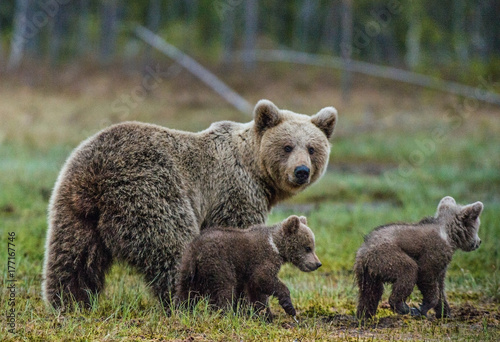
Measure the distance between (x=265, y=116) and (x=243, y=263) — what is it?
176 centimetres

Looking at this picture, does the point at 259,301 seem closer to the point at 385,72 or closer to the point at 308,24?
the point at 385,72

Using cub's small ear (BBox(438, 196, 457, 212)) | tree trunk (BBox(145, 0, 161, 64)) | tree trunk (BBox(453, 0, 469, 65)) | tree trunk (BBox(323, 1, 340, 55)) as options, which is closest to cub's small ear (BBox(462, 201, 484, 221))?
cub's small ear (BBox(438, 196, 457, 212))

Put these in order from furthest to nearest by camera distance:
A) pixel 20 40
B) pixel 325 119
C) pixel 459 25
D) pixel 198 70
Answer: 1. pixel 459 25
2. pixel 20 40
3. pixel 198 70
4. pixel 325 119

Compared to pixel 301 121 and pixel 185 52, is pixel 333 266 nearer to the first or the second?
pixel 301 121

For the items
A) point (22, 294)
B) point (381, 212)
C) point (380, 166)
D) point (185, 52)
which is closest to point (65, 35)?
point (185, 52)

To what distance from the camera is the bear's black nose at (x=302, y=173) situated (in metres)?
6.28

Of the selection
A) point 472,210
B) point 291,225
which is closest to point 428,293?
point 472,210

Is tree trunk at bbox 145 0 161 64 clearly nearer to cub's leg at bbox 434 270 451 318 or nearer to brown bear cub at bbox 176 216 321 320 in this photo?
brown bear cub at bbox 176 216 321 320

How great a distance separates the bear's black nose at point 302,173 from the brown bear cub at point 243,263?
2.01 feet

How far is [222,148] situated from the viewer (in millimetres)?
6754

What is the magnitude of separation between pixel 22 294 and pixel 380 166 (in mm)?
13372

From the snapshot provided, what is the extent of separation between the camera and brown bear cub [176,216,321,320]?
561cm

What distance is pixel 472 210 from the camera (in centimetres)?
606

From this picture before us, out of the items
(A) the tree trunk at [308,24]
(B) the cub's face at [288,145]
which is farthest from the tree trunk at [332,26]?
(B) the cub's face at [288,145]
